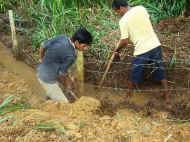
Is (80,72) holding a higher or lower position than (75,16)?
lower

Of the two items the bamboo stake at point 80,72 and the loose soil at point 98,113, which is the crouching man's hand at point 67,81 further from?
the loose soil at point 98,113

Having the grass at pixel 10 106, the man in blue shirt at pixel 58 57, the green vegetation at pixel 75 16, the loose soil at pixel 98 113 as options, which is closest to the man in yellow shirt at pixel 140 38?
the loose soil at pixel 98 113

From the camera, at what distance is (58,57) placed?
19.6ft

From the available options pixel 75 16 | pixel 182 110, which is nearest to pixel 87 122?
pixel 182 110

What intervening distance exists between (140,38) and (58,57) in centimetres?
122

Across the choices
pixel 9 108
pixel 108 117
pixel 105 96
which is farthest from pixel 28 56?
pixel 108 117

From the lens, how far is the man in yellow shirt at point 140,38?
248 inches

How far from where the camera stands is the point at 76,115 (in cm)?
588

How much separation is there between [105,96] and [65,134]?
2.06 m

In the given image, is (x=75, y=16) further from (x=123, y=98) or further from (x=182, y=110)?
(x=182, y=110)

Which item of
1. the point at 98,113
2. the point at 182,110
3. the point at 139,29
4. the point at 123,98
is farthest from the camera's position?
the point at 123,98

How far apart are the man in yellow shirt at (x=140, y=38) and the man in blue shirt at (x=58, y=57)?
0.76 metres

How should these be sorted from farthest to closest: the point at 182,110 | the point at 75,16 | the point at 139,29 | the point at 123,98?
the point at 75,16 < the point at 123,98 < the point at 182,110 < the point at 139,29

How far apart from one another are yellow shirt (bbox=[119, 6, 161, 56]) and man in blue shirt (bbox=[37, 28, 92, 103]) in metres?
0.76
